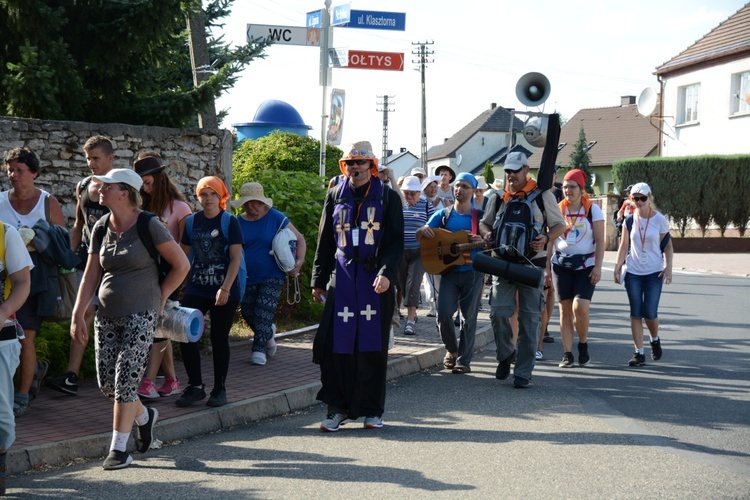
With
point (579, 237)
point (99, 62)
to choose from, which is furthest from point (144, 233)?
point (99, 62)

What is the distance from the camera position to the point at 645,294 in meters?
Result: 9.96

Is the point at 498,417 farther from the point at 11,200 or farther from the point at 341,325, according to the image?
the point at 11,200

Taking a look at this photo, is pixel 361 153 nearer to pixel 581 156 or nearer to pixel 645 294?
pixel 645 294

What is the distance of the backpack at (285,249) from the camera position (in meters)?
9.09

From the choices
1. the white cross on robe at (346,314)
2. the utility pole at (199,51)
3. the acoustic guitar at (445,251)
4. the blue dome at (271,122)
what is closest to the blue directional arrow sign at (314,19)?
the utility pole at (199,51)

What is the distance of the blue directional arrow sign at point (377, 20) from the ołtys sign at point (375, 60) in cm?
35

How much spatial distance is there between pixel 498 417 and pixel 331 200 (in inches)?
83.4

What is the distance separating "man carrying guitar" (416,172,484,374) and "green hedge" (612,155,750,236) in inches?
1060

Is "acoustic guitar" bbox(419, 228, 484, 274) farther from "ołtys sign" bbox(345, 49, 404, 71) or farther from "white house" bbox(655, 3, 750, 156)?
"white house" bbox(655, 3, 750, 156)

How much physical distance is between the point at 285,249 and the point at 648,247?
3841mm

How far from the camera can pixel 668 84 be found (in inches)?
1649

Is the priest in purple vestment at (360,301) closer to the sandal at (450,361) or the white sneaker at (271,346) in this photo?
the white sneaker at (271,346)

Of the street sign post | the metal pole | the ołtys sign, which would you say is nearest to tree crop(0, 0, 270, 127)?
the street sign post

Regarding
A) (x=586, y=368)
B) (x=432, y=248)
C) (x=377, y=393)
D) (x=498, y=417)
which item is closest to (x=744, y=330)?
(x=586, y=368)
